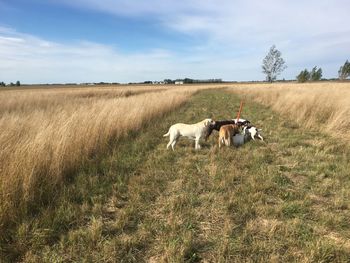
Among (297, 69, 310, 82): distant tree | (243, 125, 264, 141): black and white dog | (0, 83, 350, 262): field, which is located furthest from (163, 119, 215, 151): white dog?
(297, 69, 310, 82): distant tree

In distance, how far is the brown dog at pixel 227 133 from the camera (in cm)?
602

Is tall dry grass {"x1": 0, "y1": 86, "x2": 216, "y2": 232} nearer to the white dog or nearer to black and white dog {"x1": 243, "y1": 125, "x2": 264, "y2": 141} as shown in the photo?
the white dog

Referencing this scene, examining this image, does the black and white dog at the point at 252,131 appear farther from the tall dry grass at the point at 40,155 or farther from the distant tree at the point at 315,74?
the distant tree at the point at 315,74

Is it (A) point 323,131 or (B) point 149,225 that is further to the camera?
(A) point 323,131

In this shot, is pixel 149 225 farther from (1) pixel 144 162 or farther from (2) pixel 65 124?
(2) pixel 65 124

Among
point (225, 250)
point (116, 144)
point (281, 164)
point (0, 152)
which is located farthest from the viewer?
point (116, 144)

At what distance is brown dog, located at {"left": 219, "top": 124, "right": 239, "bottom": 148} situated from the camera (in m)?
6.02

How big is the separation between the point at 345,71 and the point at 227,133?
289 ft

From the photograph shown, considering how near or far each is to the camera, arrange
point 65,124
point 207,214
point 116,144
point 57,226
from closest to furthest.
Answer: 1. point 57,226
2. point 207,214
3. point 65,124
4. point 116,144

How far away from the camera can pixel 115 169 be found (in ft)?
15.5

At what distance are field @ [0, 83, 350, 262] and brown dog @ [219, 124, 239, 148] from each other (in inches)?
10.0

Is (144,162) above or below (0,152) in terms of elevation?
below

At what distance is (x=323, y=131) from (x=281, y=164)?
11.8 ft

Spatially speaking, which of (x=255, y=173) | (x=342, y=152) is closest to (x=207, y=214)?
(x=255, y=173)
